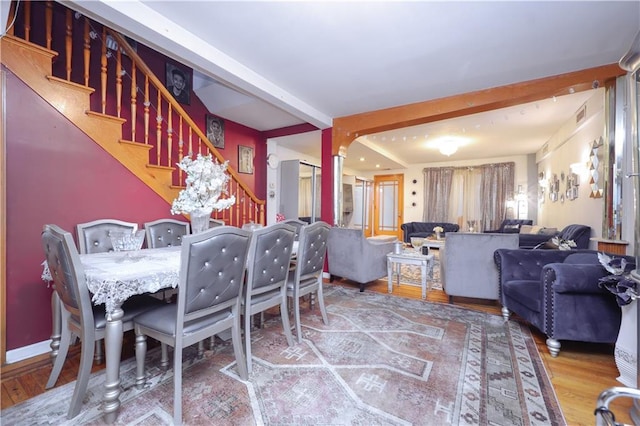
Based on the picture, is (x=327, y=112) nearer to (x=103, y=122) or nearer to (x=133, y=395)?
(x=103, y=122)

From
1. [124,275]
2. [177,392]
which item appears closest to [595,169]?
[177,392]

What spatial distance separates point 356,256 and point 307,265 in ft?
4.71

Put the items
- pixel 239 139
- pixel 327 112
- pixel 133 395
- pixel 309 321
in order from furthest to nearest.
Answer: pixel 239 139 < pixel 327 112 < pixel 309 321 < pixel 133 395

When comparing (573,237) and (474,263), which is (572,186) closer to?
(573,237)

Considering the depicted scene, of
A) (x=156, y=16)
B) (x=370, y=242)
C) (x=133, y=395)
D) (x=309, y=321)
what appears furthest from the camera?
(x=370, y=242)

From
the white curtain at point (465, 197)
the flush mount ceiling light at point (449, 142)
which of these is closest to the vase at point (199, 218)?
the flush mount ceiling light at point (449, 142)

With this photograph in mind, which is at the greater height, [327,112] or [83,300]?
[327,112]

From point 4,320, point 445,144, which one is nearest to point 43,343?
point 4,320

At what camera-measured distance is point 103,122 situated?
2326 mm

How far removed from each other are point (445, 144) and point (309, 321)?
180 inches

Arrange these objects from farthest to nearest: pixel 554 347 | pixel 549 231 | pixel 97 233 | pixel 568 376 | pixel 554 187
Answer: pixel 554 187 → pixel 549 231 → pixel 97 233 → pixel 554 347 → pixel 568 376

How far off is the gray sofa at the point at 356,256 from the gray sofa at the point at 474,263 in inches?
36.7

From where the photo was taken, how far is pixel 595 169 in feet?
11.1

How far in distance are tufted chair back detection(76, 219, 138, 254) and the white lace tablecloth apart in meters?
0.32
